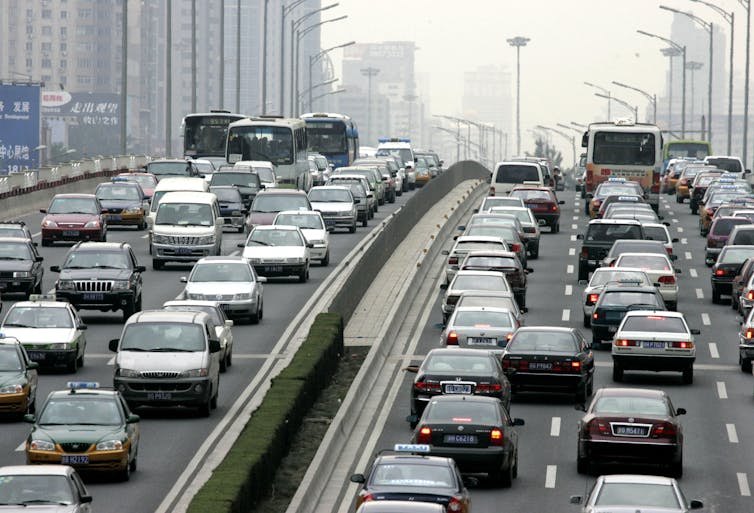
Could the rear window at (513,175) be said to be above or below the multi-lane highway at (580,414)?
above

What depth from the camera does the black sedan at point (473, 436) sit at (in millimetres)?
24547

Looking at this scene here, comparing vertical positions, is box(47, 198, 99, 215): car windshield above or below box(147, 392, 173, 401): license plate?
above

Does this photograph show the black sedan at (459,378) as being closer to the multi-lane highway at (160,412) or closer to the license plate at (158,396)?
the multi-lane highway at (160,412)

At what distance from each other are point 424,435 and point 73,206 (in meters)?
32.7

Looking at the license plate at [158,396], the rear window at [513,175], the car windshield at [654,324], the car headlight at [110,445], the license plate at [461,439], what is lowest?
the license plate at [158,396]

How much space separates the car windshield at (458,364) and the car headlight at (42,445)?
715cm

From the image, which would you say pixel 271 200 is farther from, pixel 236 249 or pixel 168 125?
pixel 168 125

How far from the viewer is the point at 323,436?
28.3 m

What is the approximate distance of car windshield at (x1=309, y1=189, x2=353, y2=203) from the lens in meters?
63.7

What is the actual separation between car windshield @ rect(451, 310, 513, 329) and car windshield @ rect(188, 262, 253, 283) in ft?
24.6

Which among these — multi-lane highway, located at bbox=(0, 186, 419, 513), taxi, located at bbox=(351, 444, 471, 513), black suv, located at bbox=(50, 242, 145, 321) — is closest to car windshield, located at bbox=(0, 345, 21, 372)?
multi-lane highway, located at bbox=(0, 186, 419, 513)

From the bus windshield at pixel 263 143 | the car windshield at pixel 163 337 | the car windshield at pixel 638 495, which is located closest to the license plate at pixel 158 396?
the car windshield at pixel 163 337

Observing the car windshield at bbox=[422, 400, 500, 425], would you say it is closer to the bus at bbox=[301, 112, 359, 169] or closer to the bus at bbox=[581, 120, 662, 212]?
the bus at bbox=[581, 120, 662, 212]

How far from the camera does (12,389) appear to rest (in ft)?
93.5
